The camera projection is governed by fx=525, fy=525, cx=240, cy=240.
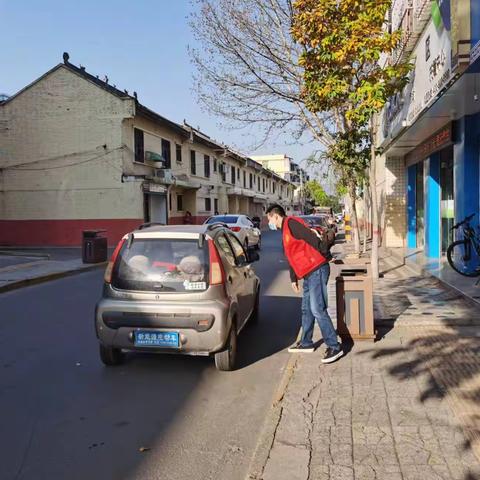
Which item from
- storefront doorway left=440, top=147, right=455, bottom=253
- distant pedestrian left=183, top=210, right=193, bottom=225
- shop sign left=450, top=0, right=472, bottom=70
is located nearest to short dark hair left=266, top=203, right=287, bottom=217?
shop sign left=450, top=0, right=472, bottom=70

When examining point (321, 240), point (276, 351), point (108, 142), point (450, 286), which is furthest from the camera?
point (108, 142)

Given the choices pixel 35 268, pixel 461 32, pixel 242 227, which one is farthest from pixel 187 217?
pixel 461 32

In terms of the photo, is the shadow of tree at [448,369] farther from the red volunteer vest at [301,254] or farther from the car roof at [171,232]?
the car roof at [171,232]

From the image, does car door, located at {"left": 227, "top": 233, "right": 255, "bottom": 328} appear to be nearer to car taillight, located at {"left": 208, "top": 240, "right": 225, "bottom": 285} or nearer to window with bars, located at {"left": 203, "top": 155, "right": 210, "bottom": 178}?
car taillight, located at {"left": 208, "top": 240, "right": 225, "bottom": 285}

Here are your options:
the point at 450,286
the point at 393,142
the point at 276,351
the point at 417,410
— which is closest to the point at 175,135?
the point at 393,142

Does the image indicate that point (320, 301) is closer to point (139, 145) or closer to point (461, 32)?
point (461, 32)

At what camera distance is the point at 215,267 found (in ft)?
18.0

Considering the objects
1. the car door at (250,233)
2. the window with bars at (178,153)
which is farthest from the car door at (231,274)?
the window with bars at (178,153)

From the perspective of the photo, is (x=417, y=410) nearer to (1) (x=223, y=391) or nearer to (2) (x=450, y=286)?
(1) (x=223, y=391)

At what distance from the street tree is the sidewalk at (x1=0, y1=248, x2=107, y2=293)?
8149 millimetres

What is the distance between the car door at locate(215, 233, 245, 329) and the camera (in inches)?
228

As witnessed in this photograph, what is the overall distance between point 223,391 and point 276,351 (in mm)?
1517

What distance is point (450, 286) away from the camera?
31.7 ft

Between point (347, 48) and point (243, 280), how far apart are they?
6207 mm
